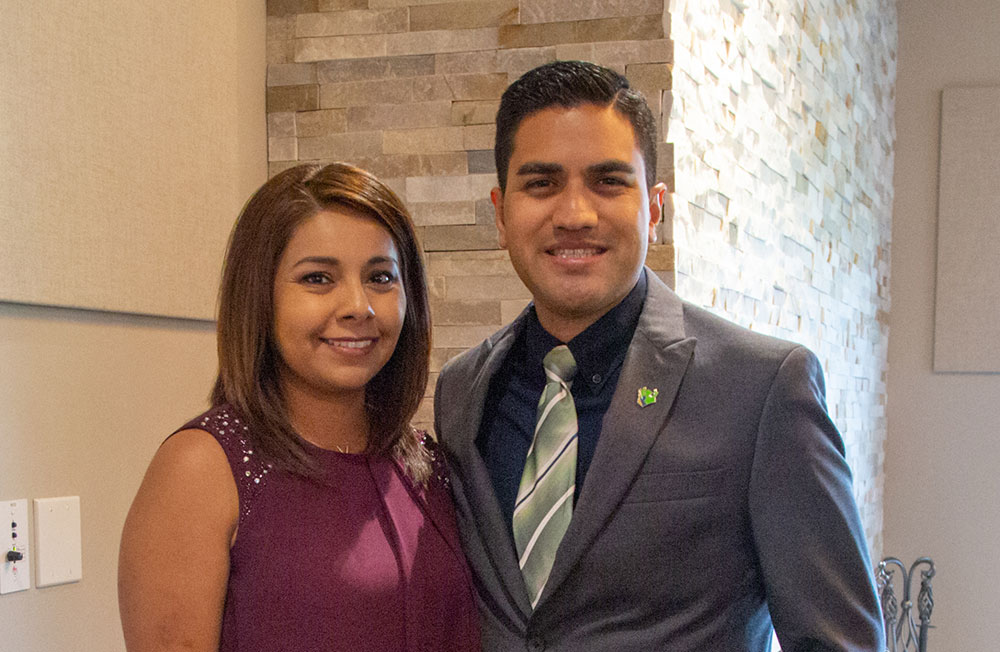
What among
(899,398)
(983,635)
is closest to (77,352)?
(899,398)

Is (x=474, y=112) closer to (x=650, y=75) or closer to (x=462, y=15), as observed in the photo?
(x=462, y=15)

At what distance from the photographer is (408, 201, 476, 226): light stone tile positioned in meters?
2.16

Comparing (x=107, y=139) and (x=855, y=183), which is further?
(x=855, y=183)

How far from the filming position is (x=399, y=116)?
2.21m

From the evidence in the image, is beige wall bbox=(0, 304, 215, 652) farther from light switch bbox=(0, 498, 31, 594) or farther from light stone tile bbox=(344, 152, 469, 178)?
light stone tile bbox=(344, 152, 469, 178)

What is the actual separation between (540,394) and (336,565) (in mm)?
378

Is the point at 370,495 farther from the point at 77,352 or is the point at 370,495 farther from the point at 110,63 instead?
the point at 110,63

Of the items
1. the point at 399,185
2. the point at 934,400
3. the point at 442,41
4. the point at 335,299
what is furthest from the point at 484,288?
the point at 934,400

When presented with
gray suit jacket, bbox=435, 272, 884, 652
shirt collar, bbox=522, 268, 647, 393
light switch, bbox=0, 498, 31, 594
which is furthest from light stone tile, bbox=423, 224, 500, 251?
light switch, bbox=0, 498, 31, 594

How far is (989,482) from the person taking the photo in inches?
181

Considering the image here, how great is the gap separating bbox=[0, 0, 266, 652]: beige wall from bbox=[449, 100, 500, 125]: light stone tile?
452 millimetres

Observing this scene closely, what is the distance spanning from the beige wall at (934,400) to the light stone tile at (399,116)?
3.22 meters

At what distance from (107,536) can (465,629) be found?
27.9 inches

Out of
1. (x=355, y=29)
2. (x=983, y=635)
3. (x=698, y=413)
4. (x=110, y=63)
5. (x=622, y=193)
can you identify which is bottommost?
(x=983, y=635)
